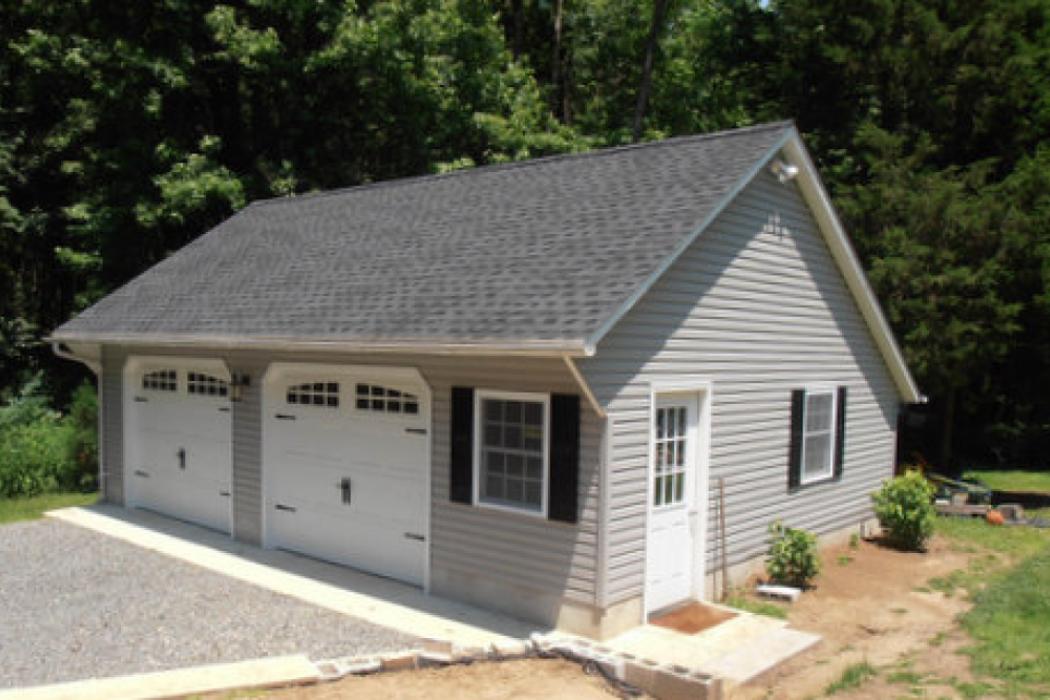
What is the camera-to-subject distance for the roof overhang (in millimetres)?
6902

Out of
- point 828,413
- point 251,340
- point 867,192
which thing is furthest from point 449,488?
point 867,192

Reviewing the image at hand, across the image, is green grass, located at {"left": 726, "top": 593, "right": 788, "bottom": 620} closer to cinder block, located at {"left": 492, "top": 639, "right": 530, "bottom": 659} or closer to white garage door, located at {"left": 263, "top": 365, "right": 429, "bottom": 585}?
cinder block, located at {"left": 492, "top": 639, "right": 530, "bottom": 659}

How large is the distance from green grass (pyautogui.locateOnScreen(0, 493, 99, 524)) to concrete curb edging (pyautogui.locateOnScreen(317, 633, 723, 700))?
29.1 ft

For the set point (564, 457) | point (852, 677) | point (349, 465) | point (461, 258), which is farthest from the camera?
point (349, 465)

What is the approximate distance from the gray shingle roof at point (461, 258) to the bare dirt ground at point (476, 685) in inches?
105

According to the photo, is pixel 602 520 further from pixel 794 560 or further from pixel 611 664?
pixel 794 560

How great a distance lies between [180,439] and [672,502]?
24.8ft

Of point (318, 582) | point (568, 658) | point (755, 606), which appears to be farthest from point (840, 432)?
point (318, 582)

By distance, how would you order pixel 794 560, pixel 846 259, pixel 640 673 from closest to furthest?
pixel 640 673 → pixel 794 560 → pixel 846 259

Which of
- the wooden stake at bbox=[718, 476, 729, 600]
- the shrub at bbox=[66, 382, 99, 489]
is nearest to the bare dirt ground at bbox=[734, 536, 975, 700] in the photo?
the wooden stake at bbox=[718, 476, 729, 600]

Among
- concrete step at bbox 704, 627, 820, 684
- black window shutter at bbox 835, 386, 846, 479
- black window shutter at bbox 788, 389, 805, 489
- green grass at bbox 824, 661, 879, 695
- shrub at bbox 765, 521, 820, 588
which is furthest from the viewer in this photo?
black window shutter at bbox 835, 386, 846, 479

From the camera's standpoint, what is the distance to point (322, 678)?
6.39 metres

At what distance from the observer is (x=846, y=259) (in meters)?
11.0

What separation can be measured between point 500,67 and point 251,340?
16.9 meters
